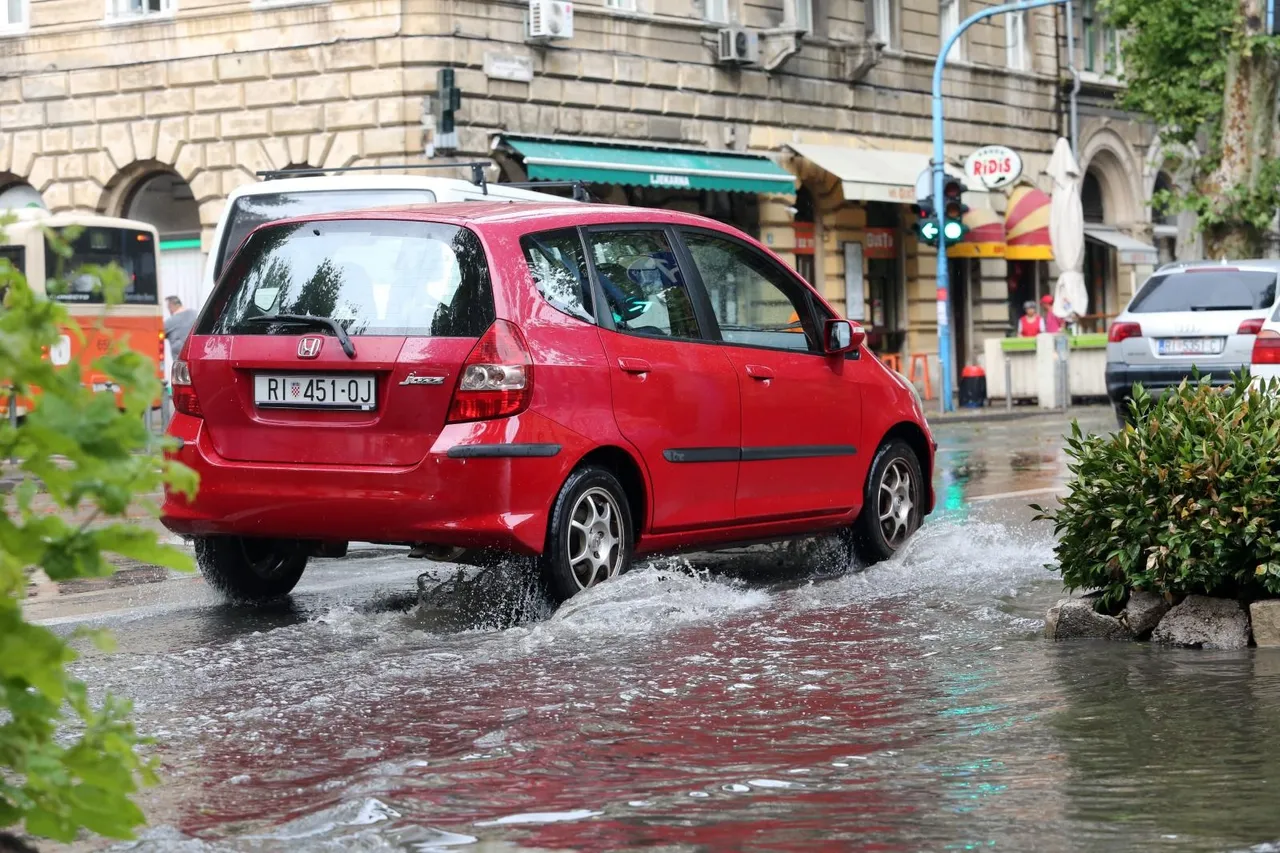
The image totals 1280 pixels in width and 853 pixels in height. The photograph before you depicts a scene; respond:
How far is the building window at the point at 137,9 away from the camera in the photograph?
27875 millimetres

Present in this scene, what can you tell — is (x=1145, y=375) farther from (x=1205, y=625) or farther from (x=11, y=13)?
(x=11, y=13)

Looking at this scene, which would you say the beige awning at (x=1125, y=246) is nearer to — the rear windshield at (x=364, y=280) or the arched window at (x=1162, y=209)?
the arched window at (x=1162, y=209)

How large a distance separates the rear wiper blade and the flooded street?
100cm

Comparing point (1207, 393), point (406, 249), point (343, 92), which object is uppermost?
point (343, 92)

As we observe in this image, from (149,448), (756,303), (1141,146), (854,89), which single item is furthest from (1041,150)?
(149,448)

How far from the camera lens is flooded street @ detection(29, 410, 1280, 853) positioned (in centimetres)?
438

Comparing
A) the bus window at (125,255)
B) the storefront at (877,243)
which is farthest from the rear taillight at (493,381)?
the storefront at (877,243)

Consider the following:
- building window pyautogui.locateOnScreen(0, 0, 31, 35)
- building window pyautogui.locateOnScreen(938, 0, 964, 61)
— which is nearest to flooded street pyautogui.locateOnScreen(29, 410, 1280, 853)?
building window pyautogui.locateOnScreen(0, 0, 31, 35)

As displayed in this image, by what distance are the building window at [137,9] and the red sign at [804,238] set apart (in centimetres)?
1034

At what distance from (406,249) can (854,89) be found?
27158 millimetres

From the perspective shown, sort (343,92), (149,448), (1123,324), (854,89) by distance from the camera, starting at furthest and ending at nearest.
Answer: (854,89) < (343,92) < (1123,324) < (149,448)

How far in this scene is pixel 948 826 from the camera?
4.32m

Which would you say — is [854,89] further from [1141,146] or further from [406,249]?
[406,249]

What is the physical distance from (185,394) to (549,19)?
19.5 metres
